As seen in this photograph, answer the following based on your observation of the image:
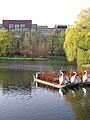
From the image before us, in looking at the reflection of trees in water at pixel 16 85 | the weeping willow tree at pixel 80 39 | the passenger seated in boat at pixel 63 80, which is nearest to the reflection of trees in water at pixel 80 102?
the passenger seated in boat at pixel 63 80

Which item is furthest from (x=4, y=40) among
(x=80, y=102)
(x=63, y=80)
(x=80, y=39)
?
(x=80, y=102)

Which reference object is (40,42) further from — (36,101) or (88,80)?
(36,101)

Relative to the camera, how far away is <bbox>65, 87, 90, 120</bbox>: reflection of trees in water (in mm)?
26688

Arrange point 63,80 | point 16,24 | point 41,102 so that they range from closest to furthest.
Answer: point 41,102
point 63,80
point 16,24

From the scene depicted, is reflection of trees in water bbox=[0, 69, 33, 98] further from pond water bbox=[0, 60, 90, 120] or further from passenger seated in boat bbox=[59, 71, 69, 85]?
passenger seated in boat bbox=[59, 71, 69, 85]

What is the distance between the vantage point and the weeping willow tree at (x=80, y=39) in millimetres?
53750

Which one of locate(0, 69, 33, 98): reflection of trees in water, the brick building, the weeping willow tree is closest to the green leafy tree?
the brick building

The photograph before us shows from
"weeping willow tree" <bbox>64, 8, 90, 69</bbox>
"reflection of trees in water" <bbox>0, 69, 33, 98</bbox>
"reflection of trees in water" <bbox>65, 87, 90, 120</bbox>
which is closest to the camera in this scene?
"reflection of trees in water" <bbox>65, 87, 90, 120</bbox>

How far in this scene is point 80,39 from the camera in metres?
53.8

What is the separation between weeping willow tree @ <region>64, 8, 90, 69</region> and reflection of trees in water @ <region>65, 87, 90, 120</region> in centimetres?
1653

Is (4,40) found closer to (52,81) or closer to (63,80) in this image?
(52,81)

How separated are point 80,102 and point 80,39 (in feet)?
79.1

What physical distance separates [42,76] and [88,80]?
627 centimetres

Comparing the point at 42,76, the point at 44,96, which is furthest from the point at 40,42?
the point at 44,96
